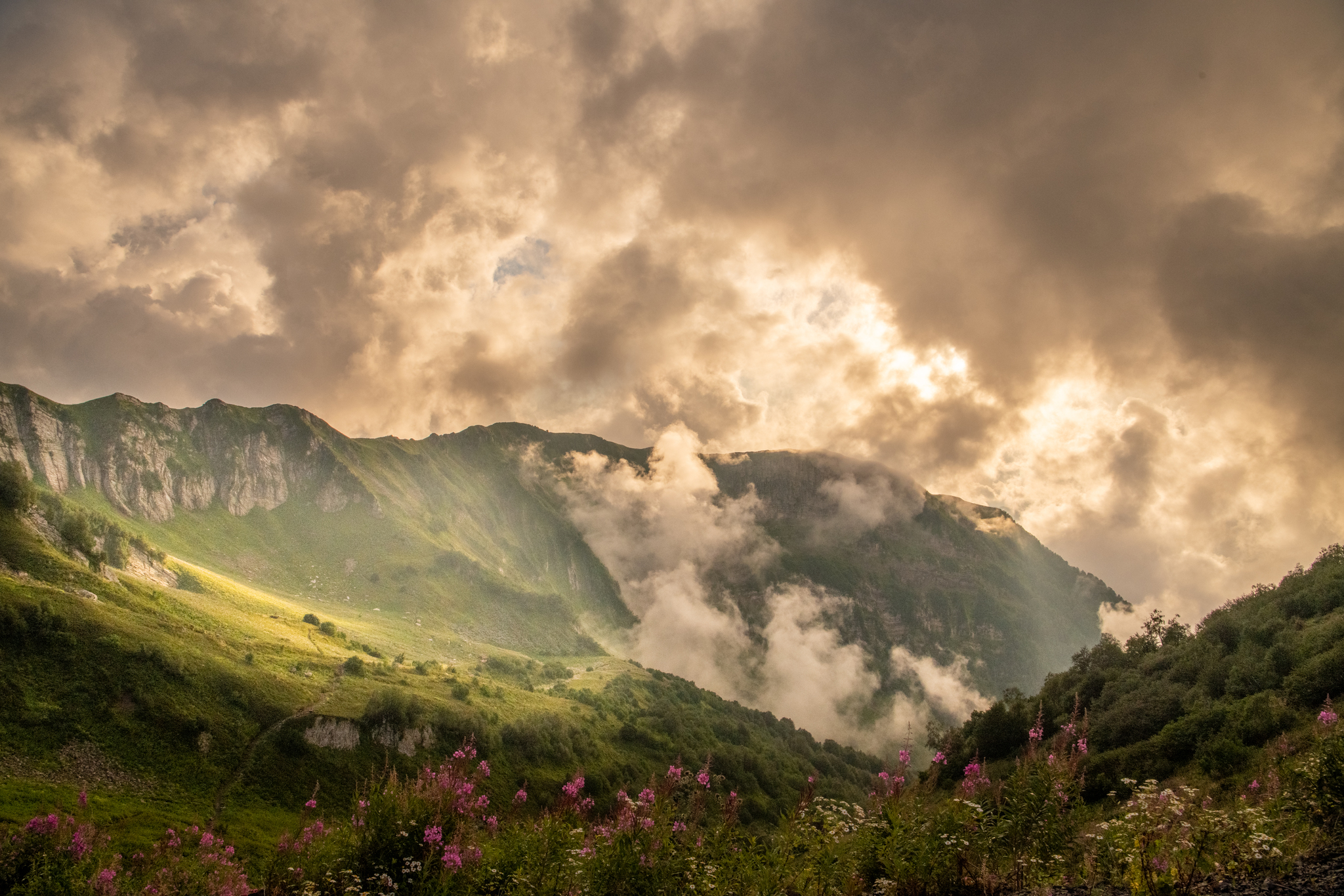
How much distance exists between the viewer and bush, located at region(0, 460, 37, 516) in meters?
120

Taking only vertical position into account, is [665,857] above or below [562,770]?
above

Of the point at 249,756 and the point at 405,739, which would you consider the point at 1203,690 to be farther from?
the point at 249,756

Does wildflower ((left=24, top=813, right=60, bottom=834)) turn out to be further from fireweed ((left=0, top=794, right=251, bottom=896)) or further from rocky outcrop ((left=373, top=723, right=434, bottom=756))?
rocky outcrop ((left=373, top=723, right=434, bottom=756))

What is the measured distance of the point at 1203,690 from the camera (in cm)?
6406

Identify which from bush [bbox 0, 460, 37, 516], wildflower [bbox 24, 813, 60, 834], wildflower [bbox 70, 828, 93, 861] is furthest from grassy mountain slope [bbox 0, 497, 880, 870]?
wildflower [bbox 24, 813, 60, 834]

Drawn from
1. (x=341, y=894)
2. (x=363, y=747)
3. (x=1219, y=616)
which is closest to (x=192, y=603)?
(x=363, y=747)


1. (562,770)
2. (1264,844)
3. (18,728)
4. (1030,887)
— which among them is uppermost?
(1264,844)

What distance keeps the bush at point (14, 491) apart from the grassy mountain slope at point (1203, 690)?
174 metres

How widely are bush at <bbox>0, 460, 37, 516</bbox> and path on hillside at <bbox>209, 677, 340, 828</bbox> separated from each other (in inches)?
2961

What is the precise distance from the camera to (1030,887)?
1260 centimetres

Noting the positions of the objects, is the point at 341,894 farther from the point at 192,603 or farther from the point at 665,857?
the point at 192,603

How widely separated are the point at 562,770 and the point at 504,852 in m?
137

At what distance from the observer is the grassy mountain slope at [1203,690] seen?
45.8 metres

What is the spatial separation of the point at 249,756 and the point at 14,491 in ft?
288
